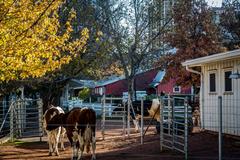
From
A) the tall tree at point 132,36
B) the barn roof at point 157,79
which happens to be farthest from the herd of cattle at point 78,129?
the barn roof at point 157,79

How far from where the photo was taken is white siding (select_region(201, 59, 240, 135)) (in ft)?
57.4

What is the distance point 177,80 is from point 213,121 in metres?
12.0

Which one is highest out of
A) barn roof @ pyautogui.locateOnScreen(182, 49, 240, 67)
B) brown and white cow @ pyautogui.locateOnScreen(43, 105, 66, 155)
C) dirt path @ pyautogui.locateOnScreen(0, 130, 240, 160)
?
barn roof @ pyautogui.locateOnScreen(182, 49, 240, 67)

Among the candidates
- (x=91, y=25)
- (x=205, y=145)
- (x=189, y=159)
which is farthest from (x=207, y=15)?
(x=189, y=159)

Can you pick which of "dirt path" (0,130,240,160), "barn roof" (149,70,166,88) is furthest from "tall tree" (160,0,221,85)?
"barn roof" (149,70,166,88)

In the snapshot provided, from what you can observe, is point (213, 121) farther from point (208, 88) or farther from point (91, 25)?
point (91, 25)

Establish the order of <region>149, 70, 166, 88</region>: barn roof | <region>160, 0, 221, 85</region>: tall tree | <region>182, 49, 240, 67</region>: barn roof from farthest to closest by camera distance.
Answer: <region>149, 70, 166, 88</region>: barn roof
<region>160, 0, 221, 85</region>: tall tree
<region>182, 49, 240, 67</region>: barn roof

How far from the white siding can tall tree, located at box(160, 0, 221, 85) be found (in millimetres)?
9303

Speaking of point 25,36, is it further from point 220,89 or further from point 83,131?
point 220,89

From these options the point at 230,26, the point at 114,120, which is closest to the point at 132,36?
the point at 230,26

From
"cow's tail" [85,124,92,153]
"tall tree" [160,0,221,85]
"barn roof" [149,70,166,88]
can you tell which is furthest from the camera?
"barn roof" [149,70,166,88]

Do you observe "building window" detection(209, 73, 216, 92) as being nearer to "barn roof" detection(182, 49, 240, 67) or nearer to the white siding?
the white siding

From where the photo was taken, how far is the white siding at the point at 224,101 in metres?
17.5

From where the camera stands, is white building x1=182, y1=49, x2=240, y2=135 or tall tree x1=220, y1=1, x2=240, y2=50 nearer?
white building x1=182, y1=49, x2=240, y2=135
